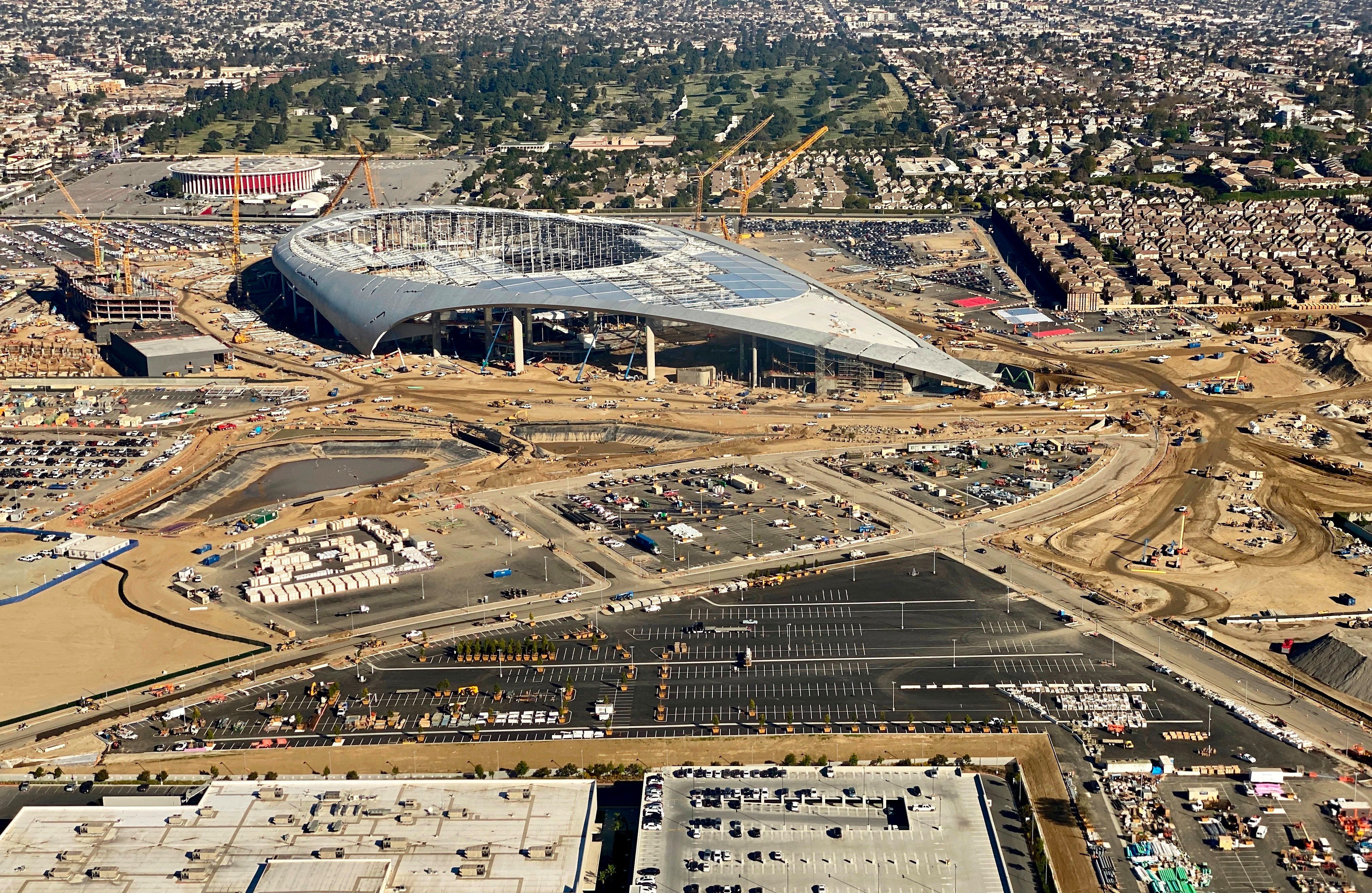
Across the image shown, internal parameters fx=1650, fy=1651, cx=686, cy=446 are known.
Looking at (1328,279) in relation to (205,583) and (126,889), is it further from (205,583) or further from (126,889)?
(126,889)

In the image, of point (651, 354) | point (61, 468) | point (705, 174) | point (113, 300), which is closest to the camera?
point (61, 468)

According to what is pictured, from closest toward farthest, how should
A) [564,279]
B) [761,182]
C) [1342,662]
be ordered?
1. [1342,662]
2. [564,279]
3. [761,182]

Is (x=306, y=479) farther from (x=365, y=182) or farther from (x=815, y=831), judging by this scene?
(x=365, y=182)

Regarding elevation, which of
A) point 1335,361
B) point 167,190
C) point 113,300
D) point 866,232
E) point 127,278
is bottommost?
point 866,232

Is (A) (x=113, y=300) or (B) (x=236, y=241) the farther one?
(B) (x=236, y=241)

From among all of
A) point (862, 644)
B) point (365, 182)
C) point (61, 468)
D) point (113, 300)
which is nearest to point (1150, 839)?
point (862, 644)

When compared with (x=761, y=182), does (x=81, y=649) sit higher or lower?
higher

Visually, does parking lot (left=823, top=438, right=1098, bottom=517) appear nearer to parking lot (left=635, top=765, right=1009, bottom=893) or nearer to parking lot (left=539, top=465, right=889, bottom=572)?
parking lot (left=539, top=465, right=889, bottom=572)

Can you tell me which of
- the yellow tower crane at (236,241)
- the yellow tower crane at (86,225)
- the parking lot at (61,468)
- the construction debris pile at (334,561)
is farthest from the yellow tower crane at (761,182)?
the construction debris pile at (334,561)


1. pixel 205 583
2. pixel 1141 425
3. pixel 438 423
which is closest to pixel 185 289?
pixel 438 423
